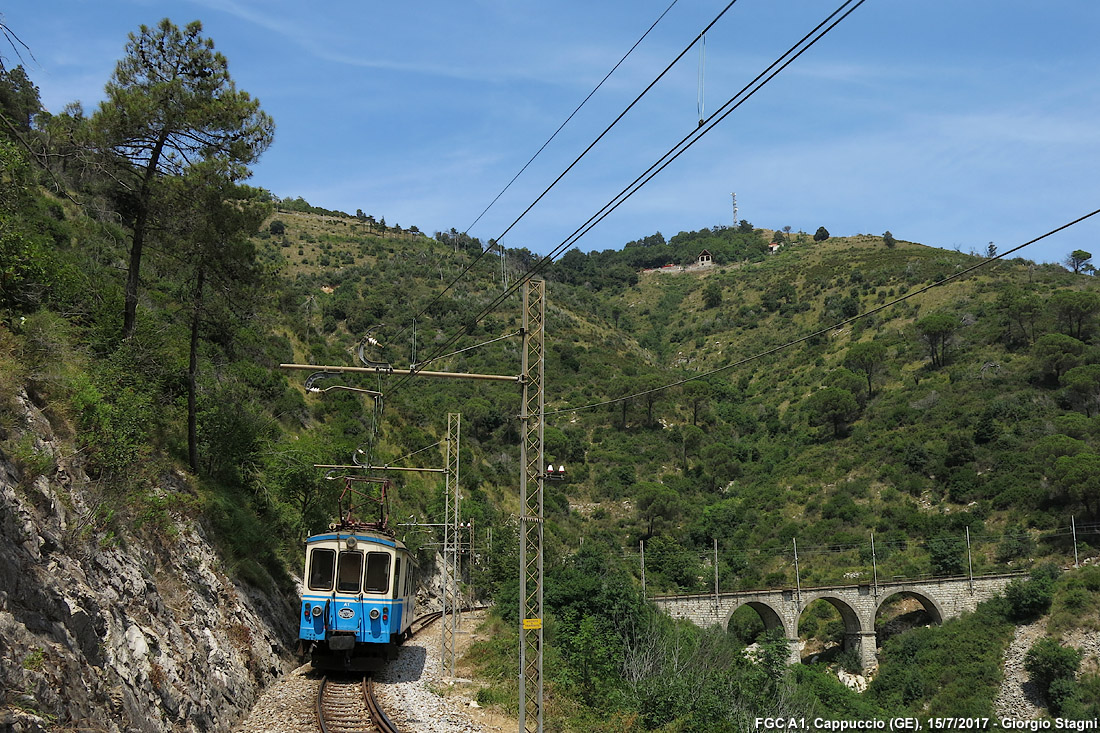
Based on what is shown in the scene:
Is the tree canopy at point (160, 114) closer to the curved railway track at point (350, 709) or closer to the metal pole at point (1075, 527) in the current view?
the curved railway track at point (350, 709)

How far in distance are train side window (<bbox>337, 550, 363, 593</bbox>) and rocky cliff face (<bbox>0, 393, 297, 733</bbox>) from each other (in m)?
2.06

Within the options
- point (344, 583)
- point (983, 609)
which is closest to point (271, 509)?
point (344, 583)

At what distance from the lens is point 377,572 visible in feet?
51.7

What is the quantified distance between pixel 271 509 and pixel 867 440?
6773 cm

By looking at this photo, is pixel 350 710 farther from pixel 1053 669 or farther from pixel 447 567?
pixel 1053 669

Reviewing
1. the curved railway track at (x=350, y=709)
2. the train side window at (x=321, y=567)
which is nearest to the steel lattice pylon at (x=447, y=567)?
the train side window at (x=321, y=567)

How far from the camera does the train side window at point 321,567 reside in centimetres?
1551

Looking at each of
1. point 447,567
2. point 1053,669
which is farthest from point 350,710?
point 1053,669

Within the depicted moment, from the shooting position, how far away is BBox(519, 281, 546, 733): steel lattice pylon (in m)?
11.0

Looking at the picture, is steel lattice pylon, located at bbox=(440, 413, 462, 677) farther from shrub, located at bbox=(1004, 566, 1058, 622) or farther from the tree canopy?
shrub, located at bbox=(1004, 566, 1058, 622)

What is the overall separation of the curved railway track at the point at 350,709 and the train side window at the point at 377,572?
174 cm

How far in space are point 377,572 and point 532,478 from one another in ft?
19.1

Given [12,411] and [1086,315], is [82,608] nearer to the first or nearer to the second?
[12,411]

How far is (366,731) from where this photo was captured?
1112 centimetres
